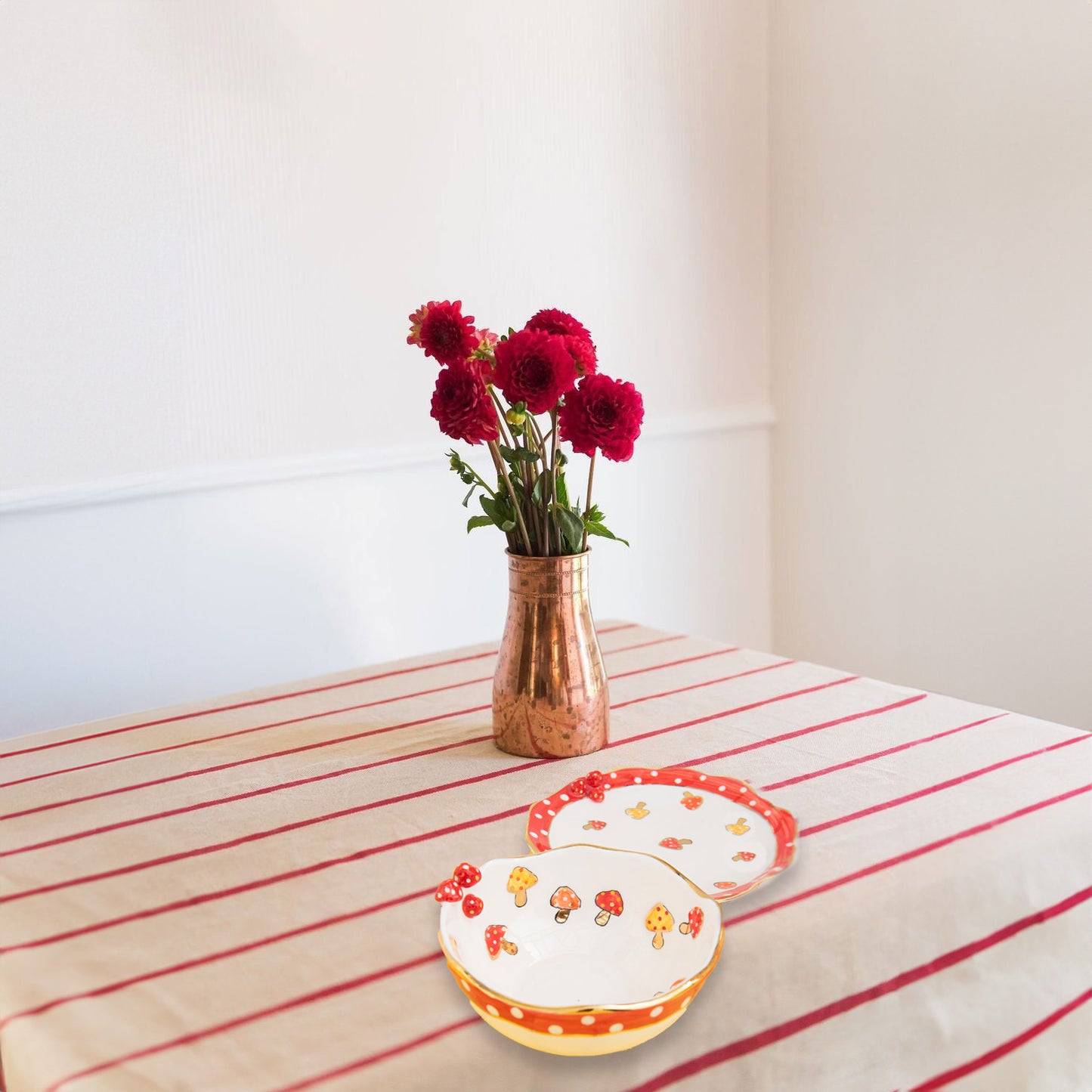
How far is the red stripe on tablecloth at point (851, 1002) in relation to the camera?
0.76 m

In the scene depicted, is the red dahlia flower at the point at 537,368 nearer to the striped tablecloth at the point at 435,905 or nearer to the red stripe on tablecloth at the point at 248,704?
the striped tablecloth at the point at 435,905

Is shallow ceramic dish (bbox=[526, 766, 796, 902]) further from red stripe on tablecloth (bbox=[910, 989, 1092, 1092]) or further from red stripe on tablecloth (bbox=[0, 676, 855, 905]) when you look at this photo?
red stripe on tablecloth (bbox=[910, 989, 1092, 1092])

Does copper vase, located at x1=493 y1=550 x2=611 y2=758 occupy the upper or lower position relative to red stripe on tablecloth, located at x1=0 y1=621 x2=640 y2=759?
upper

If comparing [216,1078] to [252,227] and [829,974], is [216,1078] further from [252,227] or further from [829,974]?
[252,227]

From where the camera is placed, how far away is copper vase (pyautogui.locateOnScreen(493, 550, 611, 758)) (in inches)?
43.9

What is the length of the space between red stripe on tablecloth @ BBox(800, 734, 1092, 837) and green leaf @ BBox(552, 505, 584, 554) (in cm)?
33

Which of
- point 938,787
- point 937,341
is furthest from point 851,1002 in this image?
point 937,341

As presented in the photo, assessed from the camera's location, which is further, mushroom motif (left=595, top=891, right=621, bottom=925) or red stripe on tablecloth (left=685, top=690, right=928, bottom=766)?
red stripe on tablecloth (left=685, top=690, right=928, bottom=766)

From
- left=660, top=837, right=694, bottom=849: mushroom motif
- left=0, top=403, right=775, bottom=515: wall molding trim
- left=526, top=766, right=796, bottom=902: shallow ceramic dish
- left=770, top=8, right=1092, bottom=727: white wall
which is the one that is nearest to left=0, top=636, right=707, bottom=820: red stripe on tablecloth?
left=526, top=766, right=796, bottom=902: shallow ceramic dish

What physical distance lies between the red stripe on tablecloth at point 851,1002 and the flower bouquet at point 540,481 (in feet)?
1.27

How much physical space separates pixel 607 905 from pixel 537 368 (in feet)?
1.46

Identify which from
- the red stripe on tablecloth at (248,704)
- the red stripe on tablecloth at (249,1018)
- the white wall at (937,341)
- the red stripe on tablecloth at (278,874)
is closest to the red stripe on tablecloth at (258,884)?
the red stripe on tablecloth at (278,874)

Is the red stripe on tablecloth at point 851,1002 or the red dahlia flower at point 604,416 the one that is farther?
the red dahlia flower at point 604,416


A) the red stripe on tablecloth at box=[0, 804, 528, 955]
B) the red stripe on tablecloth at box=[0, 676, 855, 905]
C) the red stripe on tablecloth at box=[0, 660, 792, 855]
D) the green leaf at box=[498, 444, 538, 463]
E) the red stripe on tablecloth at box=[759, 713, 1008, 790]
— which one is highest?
the green leaf at box=[498, 444, 538, 463]
